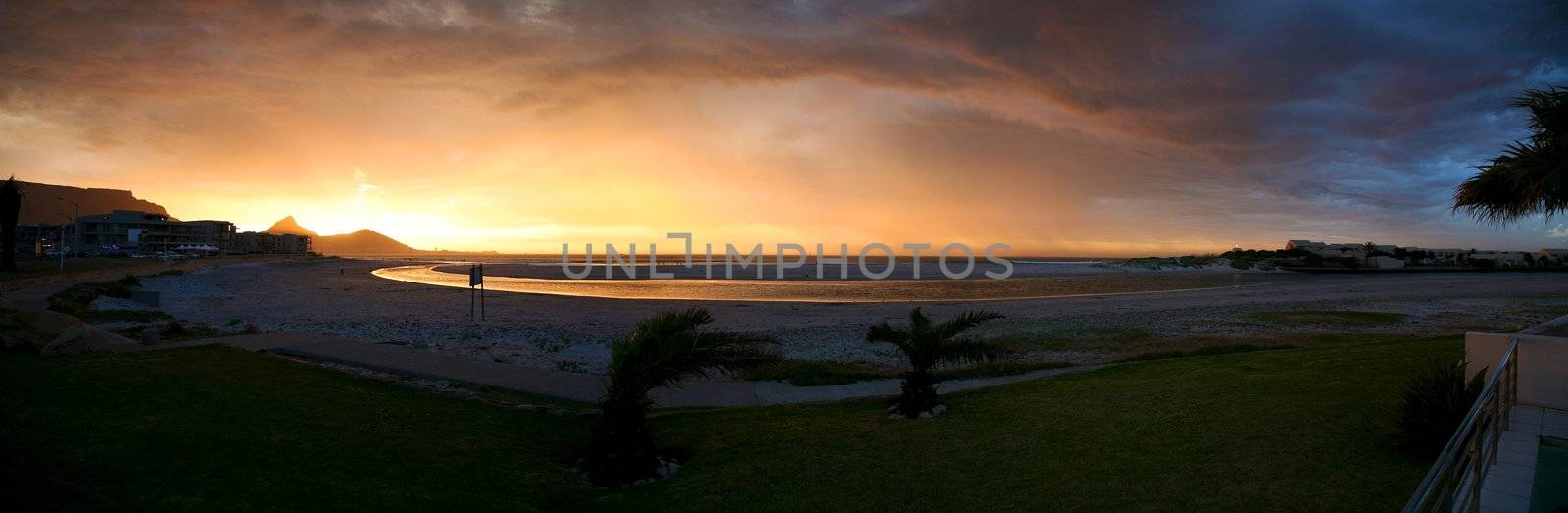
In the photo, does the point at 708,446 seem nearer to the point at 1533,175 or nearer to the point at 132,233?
the point at 1533,175

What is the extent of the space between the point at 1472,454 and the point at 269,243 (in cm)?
21174

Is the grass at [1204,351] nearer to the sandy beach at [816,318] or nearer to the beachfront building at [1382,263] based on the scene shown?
the sandy beach at [816,318]

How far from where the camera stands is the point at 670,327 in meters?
8.98

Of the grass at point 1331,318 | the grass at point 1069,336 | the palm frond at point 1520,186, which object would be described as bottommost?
the grass at point 1069,336

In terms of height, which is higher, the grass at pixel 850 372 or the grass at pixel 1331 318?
the grass at pixel 1331 318

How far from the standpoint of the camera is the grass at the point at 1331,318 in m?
25.0

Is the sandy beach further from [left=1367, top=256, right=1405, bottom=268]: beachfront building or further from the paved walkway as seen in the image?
[left=1367, top=256, right=1405, bottom=268]: beachfront building

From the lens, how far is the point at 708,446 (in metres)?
8.70

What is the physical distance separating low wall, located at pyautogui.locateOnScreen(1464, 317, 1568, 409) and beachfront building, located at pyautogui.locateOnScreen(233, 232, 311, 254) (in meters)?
196

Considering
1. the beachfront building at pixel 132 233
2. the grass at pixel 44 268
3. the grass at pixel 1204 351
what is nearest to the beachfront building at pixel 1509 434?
the grass at pixel 1204 351

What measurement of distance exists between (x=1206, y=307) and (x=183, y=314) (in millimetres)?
46824

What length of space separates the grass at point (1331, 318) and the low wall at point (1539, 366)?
67.5 ft

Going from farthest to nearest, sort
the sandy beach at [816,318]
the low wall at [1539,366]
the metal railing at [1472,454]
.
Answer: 1. the sandy beach at [816,318]
2. the low wall at [1539,366]
3. the metal railing at [1472,454]

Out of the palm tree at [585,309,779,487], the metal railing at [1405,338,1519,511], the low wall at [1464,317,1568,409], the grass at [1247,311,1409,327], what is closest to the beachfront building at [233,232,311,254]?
the palm tree at [585,309,779,487]
